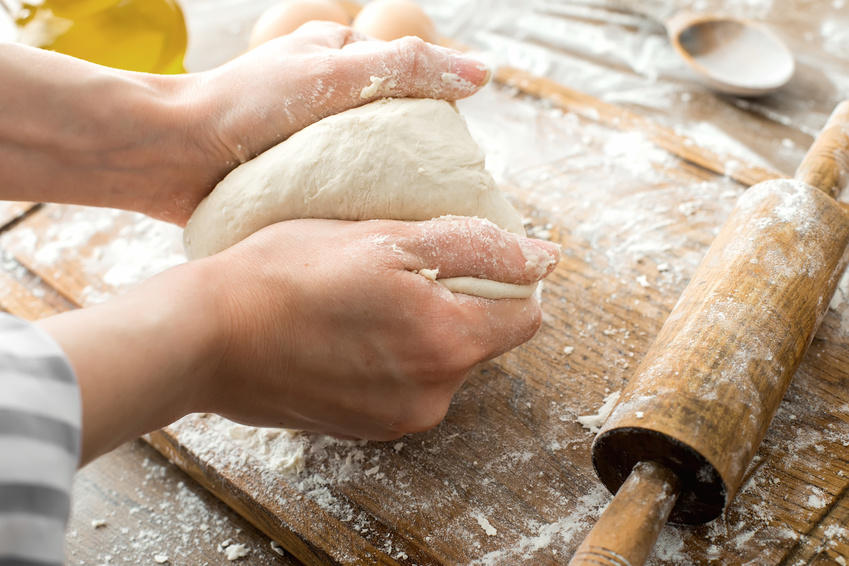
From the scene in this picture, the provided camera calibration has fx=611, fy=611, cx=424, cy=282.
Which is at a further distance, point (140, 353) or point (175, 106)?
point (175, 106)

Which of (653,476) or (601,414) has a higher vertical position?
(653,476)

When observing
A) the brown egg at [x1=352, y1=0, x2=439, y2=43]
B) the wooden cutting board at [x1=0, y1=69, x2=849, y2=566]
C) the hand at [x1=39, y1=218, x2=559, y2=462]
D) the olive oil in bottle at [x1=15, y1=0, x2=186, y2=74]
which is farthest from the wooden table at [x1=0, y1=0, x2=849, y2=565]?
the olive oil in bottle at [x1=15, y1=0, x2=186, y2=74]

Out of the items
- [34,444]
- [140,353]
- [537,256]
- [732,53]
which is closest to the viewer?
[34,444]

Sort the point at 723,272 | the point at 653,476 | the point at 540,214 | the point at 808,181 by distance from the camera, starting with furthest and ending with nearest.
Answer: the point at 540,214 → the point at 808,181 → the point at 723,272 → the point at 653,476

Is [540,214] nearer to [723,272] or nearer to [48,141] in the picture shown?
[723,272]

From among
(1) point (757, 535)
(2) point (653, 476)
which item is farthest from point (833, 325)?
(2) point (653, 476)

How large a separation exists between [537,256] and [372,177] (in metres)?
0.29

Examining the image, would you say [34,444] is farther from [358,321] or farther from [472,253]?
[472,253]

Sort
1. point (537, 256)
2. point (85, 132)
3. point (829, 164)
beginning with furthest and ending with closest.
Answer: point (829, 164) < point (85, 132) < point (537, 256)

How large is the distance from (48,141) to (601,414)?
108 cm

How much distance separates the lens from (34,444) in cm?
54

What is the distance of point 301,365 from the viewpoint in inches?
34.6

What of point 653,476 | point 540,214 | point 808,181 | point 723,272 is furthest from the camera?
point 540,214

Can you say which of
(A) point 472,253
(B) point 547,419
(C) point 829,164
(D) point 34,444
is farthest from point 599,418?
(D) point 34,444
